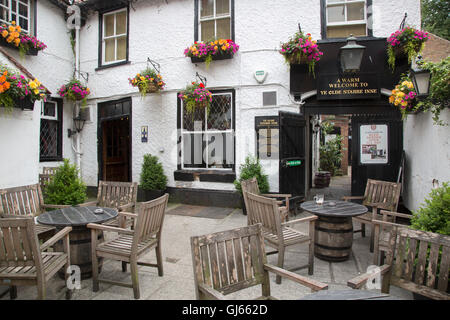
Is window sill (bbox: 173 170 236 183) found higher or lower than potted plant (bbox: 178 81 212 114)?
lower

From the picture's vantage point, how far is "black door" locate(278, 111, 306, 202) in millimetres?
6512

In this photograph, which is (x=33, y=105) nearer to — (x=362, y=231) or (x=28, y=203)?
(x=28, y=203)

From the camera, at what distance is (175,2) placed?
8.12m

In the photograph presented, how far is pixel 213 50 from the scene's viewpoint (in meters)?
7.27

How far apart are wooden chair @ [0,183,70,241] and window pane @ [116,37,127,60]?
571 cm

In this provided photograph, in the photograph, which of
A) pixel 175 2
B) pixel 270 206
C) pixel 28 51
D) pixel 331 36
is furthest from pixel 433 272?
pixel 28 51

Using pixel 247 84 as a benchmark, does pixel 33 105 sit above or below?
below

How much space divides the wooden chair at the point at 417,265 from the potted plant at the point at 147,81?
6.69 meters

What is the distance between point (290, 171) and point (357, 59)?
2.69 meters

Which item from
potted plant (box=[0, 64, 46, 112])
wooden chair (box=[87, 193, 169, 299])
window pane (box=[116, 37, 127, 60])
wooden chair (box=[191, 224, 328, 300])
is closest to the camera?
wooden chair (box=[191, 224, 328, 300])

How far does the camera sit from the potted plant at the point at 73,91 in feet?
28.4

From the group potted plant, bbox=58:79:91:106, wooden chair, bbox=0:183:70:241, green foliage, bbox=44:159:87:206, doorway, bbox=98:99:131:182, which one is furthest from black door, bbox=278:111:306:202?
potted plant, bbox=58:79:91:106

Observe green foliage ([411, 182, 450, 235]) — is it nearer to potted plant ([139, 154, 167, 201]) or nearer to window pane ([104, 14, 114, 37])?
potted plant ([139, 154, 167, 201])

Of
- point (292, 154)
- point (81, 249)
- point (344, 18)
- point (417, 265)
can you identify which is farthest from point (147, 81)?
point (417, 265)
